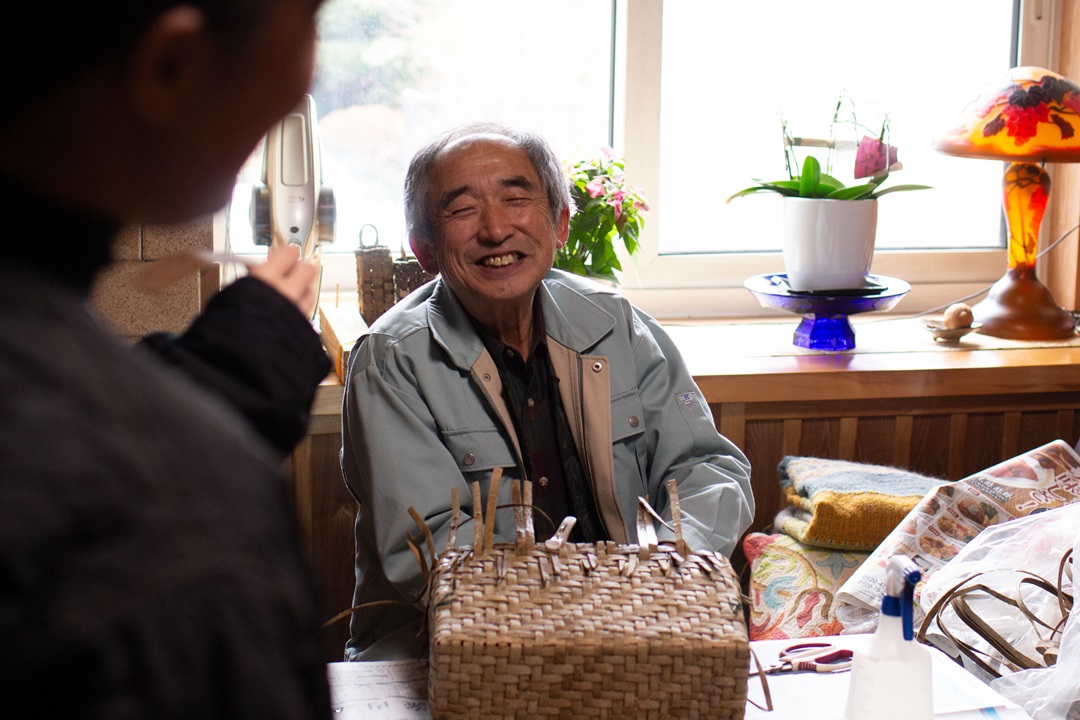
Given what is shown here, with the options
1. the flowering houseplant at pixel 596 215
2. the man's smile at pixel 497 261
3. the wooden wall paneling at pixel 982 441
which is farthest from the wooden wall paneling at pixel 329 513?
the wooden wall paneling at pixel 982 441

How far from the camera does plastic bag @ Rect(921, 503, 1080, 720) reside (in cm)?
133

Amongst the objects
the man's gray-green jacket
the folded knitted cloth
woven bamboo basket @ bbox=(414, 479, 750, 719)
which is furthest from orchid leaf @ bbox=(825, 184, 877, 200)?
woven bamboo basket @ bbox=(414, 479, 750, 719)

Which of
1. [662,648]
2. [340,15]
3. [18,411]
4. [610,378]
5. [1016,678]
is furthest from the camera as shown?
[340,15]

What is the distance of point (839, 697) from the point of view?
Answer: 121cm

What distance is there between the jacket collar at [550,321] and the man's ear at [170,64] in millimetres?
1240

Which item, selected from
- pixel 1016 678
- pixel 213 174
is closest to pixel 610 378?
pixel 1016 678

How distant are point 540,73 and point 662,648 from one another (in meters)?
1.80

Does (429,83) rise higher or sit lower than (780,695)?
higher

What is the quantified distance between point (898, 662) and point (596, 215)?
1459 mm

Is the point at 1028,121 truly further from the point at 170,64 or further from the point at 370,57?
the point at 170,64

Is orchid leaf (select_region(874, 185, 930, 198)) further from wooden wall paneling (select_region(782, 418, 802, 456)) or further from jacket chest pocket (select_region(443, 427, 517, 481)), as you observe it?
jacket chest pocket (select_region(443, 427, 517, 481))

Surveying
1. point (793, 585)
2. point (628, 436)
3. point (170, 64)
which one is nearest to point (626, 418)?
point (628, 436)

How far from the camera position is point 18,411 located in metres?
0.39

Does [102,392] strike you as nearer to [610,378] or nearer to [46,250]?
[46,250]
